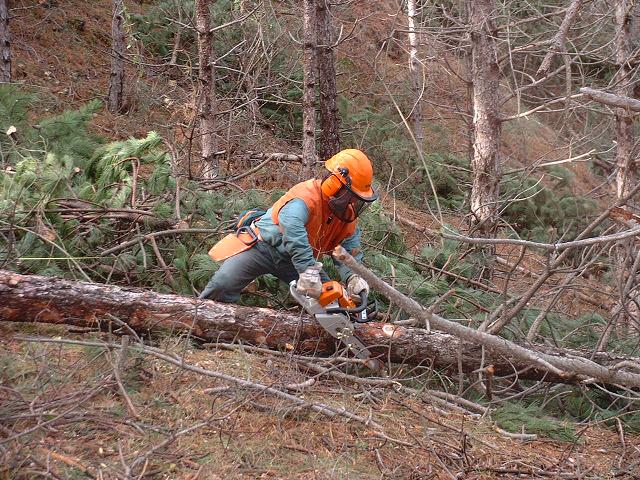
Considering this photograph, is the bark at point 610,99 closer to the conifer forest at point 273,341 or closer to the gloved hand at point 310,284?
the conifer forest at point 273,341

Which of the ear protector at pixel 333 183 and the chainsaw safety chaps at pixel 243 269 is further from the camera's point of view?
the chainsaw safety chaps at pixel 243 269

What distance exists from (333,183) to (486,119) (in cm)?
304

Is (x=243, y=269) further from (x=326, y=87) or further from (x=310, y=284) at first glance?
(x=326, y=87)

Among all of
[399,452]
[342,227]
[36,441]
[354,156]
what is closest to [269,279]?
[342,227]

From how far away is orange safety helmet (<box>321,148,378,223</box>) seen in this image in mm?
5758

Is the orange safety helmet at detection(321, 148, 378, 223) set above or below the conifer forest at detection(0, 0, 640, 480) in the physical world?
above

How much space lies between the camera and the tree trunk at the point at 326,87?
12.1m

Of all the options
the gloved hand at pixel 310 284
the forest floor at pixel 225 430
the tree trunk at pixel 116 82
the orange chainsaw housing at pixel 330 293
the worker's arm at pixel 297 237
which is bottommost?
the forest floor at pixel 225 430

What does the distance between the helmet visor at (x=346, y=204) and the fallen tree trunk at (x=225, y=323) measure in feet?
2.82

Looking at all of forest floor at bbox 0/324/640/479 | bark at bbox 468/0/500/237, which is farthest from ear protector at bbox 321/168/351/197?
bark at bbox 468/0/500/237

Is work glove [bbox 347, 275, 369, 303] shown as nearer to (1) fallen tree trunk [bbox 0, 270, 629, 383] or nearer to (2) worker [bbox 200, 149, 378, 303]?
(2) worker [bbox 200, 149, 378, 303]

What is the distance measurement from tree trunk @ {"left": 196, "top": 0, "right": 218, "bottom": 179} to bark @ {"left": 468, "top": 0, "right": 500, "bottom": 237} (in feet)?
10.1

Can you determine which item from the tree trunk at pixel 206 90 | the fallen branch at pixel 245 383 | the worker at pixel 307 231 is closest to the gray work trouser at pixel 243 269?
the worker at pixel 307 231

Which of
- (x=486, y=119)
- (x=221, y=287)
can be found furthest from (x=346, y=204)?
(x=486, y=119)
